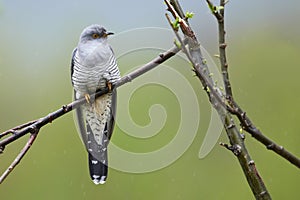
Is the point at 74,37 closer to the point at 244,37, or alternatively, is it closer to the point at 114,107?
the point at 244,37

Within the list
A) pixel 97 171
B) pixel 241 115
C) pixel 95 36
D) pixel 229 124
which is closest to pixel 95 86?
pixel 95 36

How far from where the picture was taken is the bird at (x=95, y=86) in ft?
6.97

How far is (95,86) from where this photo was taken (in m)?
2.17

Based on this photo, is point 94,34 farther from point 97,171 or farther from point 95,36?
point 97,171

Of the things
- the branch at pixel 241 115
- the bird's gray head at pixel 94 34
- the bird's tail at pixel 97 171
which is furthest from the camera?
the bird's gray head at pixel 94 34

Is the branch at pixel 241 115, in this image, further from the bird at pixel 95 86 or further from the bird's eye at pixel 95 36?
the bird's eye at pixel 95 36

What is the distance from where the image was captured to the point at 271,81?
154 inches

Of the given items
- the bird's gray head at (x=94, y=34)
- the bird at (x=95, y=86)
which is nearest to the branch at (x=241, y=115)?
the bird at (x=95, y=86)

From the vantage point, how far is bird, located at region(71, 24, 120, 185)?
6.97 ft

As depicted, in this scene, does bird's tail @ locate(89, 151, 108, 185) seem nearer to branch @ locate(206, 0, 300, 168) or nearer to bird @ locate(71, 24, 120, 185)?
bird @ locate(71, 24, 120, 185)

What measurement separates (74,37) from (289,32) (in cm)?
202

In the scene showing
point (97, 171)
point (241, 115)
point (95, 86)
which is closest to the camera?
point (241, 115)

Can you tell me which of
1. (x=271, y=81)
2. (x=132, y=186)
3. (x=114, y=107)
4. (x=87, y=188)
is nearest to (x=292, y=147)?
(x=271, y=81)

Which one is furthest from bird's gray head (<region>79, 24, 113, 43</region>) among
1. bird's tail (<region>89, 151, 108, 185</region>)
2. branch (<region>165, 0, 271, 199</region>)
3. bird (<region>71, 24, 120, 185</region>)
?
branch (<region>165, 0, 271, 199</region>)
